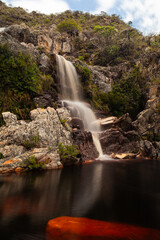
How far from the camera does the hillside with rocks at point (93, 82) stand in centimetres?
1154

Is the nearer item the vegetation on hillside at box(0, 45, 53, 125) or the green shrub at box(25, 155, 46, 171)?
the green shrub at box(25, 155, 46, 171)

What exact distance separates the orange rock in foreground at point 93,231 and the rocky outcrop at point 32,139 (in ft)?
17.4

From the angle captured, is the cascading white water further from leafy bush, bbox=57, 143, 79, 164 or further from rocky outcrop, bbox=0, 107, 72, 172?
leafy bush, bbox=57, 143, 79, 164

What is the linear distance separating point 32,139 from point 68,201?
18.3ft

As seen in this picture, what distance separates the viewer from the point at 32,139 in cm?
930

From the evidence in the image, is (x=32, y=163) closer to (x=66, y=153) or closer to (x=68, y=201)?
(x=66, y=153)

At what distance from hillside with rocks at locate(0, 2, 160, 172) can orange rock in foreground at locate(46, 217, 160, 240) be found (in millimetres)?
6046

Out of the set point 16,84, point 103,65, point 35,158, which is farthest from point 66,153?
point 103,65

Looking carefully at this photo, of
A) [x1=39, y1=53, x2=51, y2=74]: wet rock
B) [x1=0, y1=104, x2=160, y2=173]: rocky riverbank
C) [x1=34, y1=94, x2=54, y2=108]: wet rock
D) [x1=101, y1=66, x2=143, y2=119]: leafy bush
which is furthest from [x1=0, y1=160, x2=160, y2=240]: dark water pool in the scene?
[x1=101, y1=66, x2=143, y2=119]: leafy bush

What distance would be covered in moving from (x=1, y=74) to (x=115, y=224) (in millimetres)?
12038

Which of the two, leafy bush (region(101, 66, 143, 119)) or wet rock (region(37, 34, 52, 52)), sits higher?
wet rock (region(37, 34, 52, 52))

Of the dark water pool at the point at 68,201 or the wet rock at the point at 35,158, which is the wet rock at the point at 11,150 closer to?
the wet rock at the point at 35,158

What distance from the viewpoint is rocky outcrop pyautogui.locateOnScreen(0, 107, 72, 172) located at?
820cm

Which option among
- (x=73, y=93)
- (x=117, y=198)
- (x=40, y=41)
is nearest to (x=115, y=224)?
(x=117, y=198)
